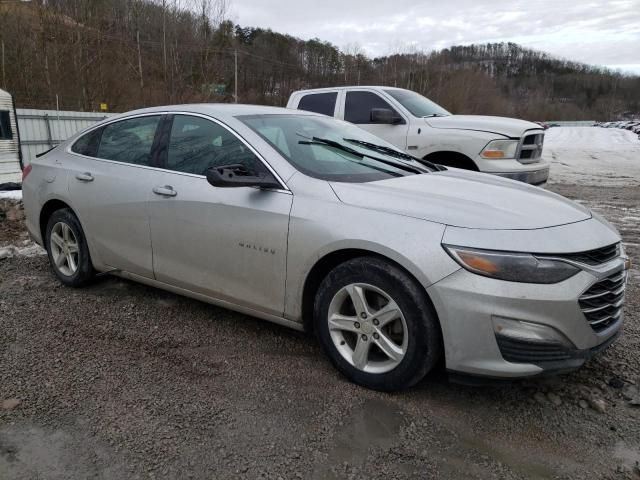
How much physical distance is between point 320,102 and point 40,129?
989 centimetres

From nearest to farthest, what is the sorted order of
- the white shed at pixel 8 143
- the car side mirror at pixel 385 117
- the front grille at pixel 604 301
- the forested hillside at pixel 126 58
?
the front grille at pixel 604 301
the car side mirror at pixel 385 117
the white shed at pixel 8 143
the forested hillside at pixel 126 58

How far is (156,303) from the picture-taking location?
418 cm

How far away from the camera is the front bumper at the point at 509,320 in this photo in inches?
94.7

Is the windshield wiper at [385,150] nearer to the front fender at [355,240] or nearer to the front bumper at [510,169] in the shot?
the front fender at [355,240]

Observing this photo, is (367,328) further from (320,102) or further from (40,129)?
(40,129)

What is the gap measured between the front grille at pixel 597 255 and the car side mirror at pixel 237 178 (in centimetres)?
167

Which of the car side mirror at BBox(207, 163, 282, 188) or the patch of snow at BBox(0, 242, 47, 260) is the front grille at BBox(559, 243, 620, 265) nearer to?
the car side mirror at BBox(207, 163, 282, 188)

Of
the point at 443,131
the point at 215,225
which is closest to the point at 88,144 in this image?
A: the point at 215,225

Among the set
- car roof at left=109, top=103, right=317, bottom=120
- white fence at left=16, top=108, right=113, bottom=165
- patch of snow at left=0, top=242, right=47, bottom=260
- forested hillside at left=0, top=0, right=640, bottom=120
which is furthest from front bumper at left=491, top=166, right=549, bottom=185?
forested hillside at left=0, top=0, right=640, bottom=120

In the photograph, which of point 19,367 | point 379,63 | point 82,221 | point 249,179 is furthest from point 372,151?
point 379,63

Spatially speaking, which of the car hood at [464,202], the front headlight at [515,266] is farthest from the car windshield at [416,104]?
the front headlight at [515,266]

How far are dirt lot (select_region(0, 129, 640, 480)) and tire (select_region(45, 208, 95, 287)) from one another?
617 millimetres

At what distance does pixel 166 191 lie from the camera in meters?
3.55

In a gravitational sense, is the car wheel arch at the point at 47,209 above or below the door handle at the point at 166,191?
below
